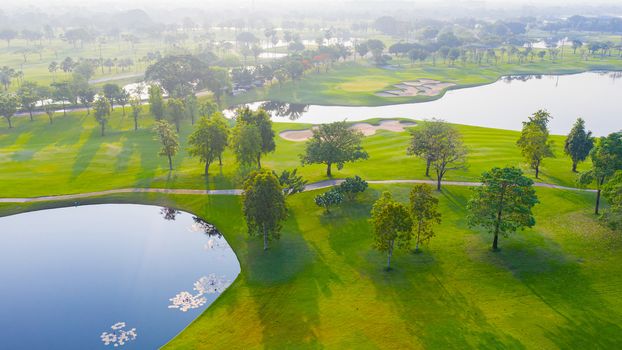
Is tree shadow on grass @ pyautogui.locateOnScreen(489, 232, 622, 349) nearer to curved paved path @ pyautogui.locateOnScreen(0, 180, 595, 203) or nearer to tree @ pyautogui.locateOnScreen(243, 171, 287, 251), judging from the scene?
curved paved path @ pyautogui.locateOnScreen(0, 180, 595, 203)

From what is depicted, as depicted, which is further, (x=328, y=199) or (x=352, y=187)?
(x=352, y=187)

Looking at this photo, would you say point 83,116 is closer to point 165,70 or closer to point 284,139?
point 165,70

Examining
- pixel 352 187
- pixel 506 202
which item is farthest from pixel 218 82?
pixel 506 202

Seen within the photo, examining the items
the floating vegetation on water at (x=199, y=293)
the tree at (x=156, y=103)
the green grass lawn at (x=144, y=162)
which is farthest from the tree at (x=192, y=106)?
the floating vegetation on water at (x=199, y=293)

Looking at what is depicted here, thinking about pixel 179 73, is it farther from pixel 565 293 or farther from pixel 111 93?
pixel 565 293

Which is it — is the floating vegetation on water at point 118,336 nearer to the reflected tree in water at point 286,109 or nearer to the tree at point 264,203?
the tree at point 264,203
